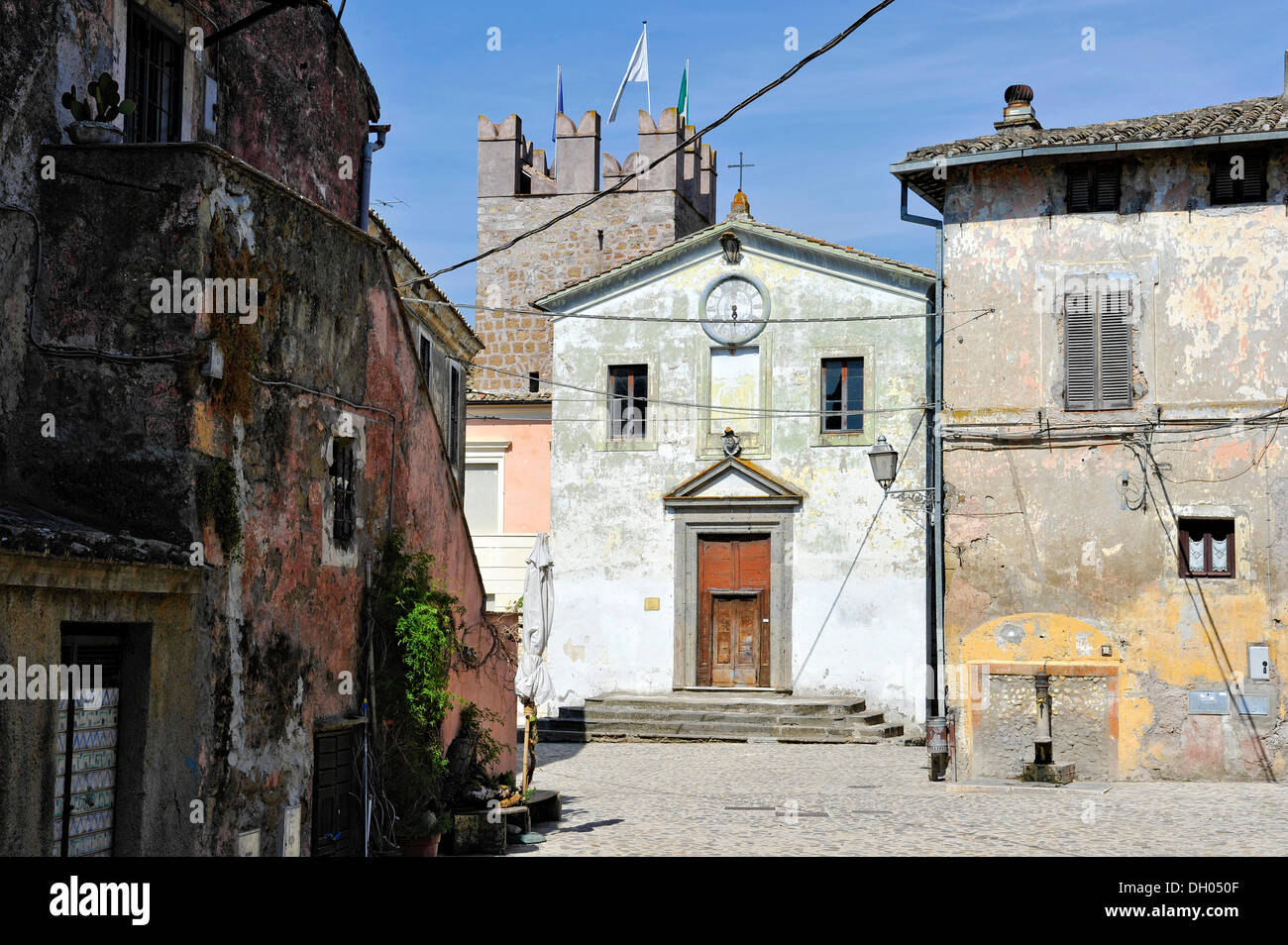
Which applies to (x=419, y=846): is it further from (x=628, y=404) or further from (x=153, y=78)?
(x=628, y=404)

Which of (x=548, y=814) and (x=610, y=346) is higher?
(x=610, y=346)

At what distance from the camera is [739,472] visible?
85.2ft

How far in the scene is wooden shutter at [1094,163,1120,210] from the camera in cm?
1895

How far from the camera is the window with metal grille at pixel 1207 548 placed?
18141mm

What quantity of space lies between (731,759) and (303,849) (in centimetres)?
1120

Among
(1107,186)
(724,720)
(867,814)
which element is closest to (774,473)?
(724,720)

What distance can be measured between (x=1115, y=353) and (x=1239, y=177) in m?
2.73

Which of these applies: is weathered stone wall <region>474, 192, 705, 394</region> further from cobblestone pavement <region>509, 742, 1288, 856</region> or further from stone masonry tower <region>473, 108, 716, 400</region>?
cobblestone pavement <region>509, 742, 1288, 856</region>

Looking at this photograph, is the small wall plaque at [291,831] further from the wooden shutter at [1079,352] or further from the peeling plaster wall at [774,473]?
the peeling plaster wall at [774,473]

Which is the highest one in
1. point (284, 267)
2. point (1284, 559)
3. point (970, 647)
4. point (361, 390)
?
point (284, 267)

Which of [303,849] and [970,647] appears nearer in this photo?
[303,849]

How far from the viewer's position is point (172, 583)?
873 centimetres
